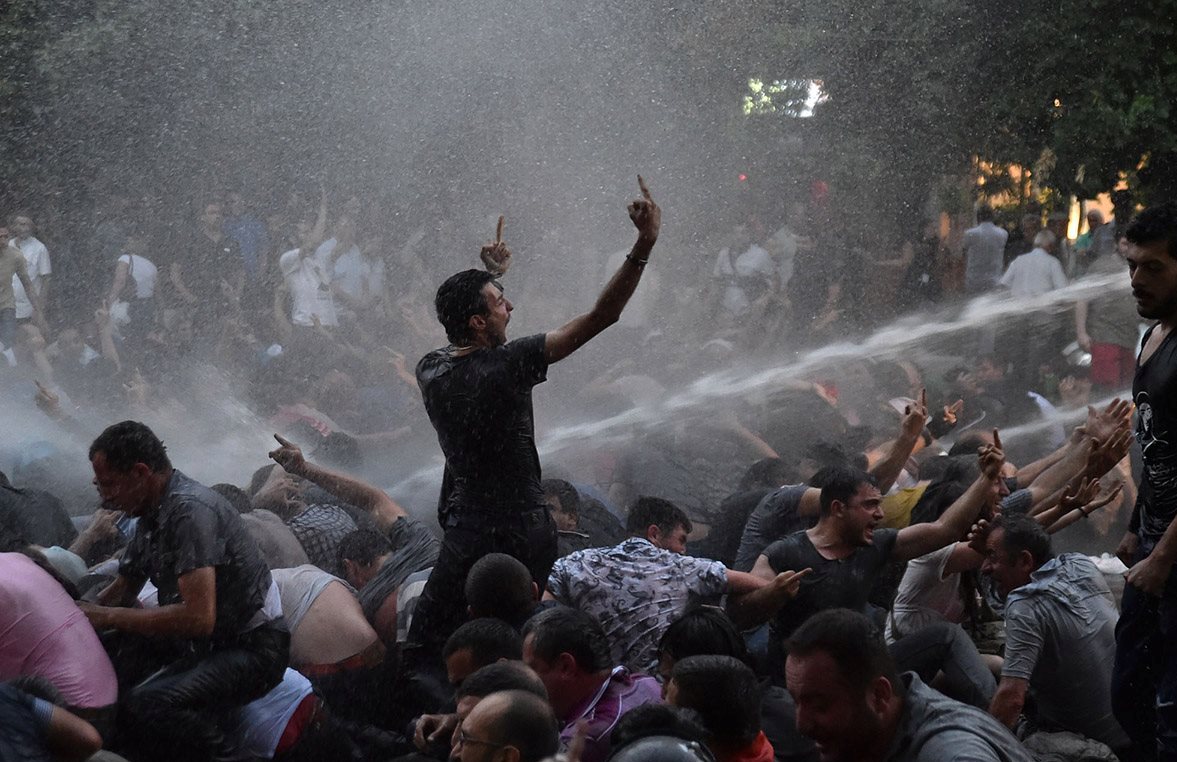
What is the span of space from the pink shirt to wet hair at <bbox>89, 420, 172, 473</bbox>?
356 mm

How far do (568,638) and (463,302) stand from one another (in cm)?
105

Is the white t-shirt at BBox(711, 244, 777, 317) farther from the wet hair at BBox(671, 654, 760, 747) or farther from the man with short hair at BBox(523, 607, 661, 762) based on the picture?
the wet hair at BBox(671, 654, 760, 747)

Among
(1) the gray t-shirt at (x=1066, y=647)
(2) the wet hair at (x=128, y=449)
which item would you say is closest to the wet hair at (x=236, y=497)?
(2) the wet hair at (x=128, y=449)

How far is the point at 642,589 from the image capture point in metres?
4.27

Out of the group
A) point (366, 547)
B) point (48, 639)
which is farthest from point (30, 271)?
point (48, 639)

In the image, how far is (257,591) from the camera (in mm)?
4219

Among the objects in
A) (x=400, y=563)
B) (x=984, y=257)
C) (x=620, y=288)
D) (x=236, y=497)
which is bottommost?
(x=400, y=563)

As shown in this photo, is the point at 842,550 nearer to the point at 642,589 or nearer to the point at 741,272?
the point at 642,589

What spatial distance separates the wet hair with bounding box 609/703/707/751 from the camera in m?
2.88

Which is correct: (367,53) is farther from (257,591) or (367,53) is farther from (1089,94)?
(257,591)

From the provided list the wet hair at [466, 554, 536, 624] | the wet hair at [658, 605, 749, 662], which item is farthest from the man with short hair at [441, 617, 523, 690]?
the wet hair at [658, 605, 749, 662]

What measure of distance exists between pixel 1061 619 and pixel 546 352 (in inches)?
69.3

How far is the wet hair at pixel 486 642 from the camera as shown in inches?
147

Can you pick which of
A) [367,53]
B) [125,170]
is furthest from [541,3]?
[125,170]
